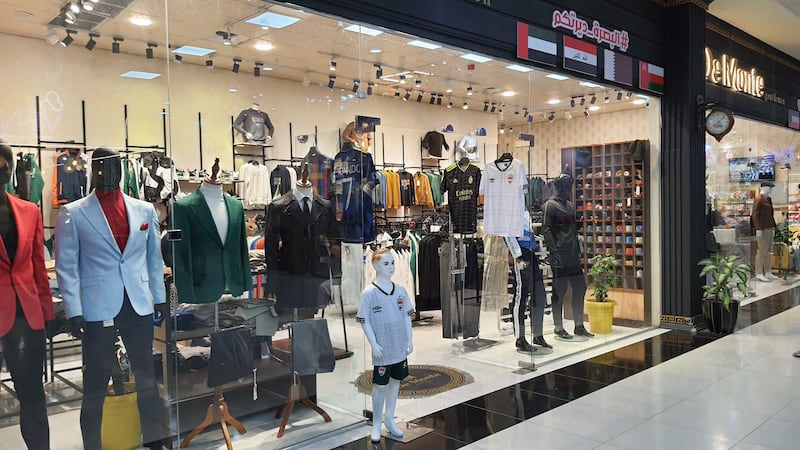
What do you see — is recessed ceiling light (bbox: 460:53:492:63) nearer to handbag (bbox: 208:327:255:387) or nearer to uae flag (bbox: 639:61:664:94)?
uae flag (bbox: 639:61:664:94)

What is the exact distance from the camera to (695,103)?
7.15 m

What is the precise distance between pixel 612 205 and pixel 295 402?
441cm

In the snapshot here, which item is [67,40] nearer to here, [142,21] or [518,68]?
[142,21]

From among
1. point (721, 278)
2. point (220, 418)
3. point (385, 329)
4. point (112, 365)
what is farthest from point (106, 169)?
point (721, 278)

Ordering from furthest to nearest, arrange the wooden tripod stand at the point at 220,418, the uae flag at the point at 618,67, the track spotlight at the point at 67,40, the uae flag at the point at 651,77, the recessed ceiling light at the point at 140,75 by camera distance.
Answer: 1. the uae flag at the point at 651,77
2. the uae flag at the point at 618,67
3. the wooden tripod stand at the point at 220,418
4. the recessed ceiling light at the point at 140,75
5. the track spotlight at the point at 67,40

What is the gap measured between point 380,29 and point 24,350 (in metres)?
2.99

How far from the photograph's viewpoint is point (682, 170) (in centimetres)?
709

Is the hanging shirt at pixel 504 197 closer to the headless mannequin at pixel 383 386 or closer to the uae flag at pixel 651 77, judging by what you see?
the headless mannequin at pixel 383 386

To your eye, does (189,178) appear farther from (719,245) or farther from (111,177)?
(719,245)

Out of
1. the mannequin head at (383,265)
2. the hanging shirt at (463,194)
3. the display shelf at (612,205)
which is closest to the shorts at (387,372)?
the mannequin head at (383,265)

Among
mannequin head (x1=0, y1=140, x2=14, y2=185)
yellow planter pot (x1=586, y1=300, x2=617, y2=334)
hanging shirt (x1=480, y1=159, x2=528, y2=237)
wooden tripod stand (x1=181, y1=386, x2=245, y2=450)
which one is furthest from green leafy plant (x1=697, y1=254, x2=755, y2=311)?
mannequin head (x1=0, y1=140, x2=14, y2=185)

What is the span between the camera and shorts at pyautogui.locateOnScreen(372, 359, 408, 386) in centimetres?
366

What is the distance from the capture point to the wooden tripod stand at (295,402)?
3.87 metres

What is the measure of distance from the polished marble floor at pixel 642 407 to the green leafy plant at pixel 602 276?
645 millimetres
